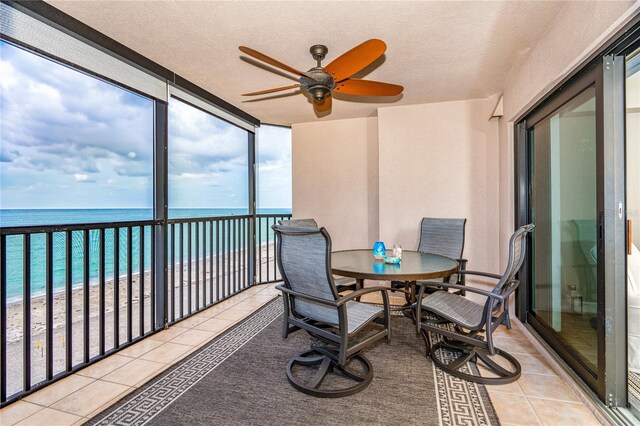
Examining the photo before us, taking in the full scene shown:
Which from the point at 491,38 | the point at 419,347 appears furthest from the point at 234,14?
the point at 419,347

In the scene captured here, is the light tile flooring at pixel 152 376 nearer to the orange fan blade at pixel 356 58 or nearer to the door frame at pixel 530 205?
the door frame at pixel 530 205

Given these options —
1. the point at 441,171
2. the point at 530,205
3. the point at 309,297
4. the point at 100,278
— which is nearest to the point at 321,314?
the point at 309,297

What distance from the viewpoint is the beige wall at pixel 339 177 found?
450 cm

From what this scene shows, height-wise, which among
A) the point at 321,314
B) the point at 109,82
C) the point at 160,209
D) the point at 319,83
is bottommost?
the point at 321,314

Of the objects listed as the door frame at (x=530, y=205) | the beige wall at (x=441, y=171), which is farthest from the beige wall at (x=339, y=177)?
the door frame at (x=530, y=205)

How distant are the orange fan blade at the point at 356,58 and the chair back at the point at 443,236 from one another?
7.15 feet

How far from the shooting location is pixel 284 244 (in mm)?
1849

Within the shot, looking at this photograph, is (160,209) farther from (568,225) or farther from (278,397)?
(568,225)

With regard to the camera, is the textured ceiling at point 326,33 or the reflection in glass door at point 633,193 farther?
the textured ceiling at point 326,33

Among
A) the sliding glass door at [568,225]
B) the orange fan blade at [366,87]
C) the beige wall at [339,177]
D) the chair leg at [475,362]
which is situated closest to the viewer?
the sliding glass door at [568,225]

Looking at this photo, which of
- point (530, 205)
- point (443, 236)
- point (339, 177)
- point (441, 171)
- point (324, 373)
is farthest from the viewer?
point (339, 177)

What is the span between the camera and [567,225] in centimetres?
220

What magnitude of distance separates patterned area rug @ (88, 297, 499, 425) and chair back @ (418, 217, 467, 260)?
4.36 ft

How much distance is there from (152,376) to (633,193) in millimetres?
3213
